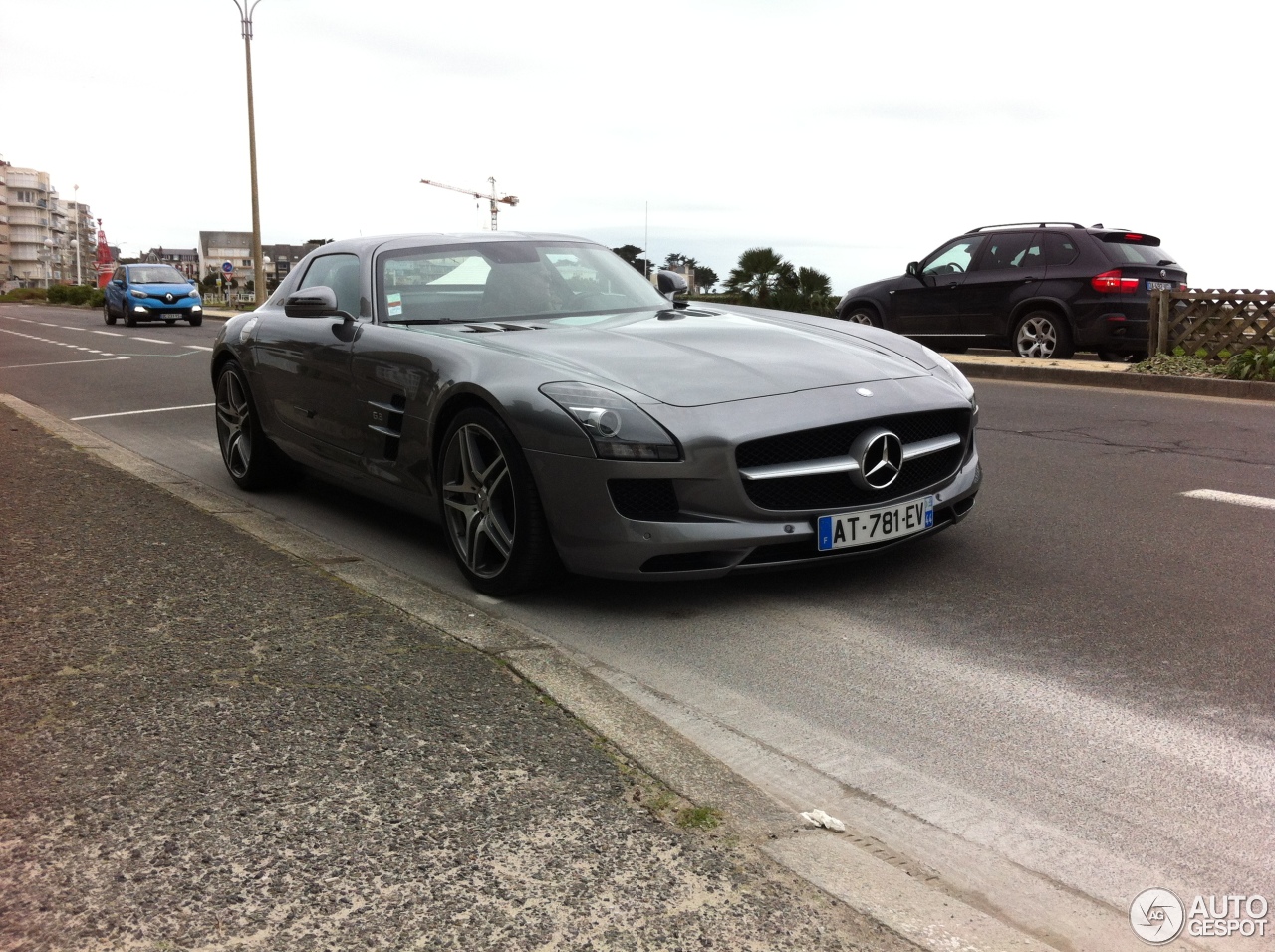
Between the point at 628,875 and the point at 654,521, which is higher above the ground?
the point at 654,521

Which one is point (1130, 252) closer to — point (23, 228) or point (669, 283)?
point (669, 283)

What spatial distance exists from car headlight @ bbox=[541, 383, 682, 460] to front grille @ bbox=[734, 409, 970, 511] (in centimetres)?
27

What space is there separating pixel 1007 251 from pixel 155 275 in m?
26.6

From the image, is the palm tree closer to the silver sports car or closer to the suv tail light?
the suv tail light

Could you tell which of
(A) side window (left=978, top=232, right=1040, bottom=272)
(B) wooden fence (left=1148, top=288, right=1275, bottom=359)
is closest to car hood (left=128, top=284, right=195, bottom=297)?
(A) side window (left=978, top=232, right=1040, bottom=272)

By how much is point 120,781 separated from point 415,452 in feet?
8.19

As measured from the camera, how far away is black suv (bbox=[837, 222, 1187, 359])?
15430 mm

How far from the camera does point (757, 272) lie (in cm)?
3550

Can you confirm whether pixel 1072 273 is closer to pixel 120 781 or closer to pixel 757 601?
pixel 757 601

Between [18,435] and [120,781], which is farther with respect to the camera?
[18,435]

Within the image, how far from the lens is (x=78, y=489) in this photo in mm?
6453

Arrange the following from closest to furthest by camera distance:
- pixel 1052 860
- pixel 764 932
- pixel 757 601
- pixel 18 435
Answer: pixel 764 932
pixel 1052 860
pixel 757 601
pixel 18 435

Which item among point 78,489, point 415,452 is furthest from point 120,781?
point 78,489

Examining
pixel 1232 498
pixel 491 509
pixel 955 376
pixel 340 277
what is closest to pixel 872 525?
pixel 955 376
